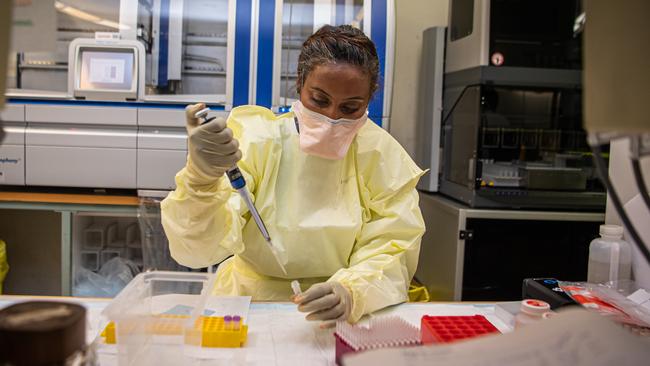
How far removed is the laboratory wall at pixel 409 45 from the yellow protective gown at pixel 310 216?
1519mm

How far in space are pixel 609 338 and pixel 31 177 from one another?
2.28m

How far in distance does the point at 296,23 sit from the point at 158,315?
6.04ft

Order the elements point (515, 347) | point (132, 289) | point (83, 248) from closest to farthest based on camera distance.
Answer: point (515, 347), point (132, 289), point (83, 248)

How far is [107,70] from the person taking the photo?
2.27 meters

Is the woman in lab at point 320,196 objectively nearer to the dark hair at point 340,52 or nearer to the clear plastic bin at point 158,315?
the dark hair at point 340,52

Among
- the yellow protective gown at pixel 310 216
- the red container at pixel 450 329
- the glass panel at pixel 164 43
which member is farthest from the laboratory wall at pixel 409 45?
the red container at pixel 450 329

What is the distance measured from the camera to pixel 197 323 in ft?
2.90

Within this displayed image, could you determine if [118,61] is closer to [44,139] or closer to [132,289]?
[44,139]

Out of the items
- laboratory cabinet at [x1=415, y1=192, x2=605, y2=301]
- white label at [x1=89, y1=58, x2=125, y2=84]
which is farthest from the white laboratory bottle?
white label at [x1=89, y1=58, x2=125, y2=84]

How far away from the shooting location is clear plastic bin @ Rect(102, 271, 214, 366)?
77 centimetres

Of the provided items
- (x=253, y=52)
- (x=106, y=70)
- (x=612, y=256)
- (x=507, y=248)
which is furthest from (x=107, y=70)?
(x=612, y=256)

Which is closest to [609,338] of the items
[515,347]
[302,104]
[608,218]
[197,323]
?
[515,347]

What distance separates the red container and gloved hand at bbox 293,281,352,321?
19 cm

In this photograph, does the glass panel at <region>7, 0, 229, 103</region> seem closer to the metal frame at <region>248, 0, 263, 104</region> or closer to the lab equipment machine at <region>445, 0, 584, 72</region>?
the metal frame at <region>248, 0, 263, 104</region>
